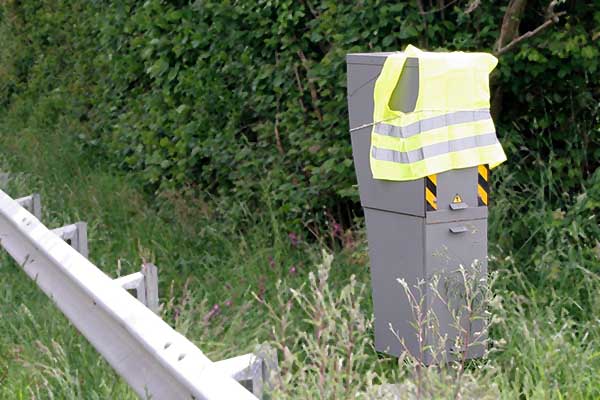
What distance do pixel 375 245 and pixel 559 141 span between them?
1928mm

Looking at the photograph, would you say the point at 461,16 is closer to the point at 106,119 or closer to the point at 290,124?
the point at 290,124

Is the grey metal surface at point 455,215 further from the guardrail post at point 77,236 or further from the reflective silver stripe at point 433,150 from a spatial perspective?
the guardrail post at point 77,236

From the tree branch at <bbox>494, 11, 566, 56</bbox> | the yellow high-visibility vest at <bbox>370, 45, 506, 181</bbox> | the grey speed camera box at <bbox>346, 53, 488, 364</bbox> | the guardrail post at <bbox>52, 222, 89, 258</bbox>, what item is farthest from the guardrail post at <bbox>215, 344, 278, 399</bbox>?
the tree branch at <bbox>494, 11, 566, 56</bbox>

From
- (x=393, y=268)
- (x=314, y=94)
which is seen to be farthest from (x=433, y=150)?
(x=314, y=94)

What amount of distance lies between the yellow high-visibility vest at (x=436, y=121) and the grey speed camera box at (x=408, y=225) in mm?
50

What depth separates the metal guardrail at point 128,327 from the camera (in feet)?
12.9

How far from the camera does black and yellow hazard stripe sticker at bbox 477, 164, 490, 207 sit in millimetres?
5484

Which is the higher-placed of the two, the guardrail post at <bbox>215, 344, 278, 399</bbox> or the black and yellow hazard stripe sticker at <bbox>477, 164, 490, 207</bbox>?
the black and yellow hazard stripe sticker at <bbox>477, 164, 490, 207</bbox>

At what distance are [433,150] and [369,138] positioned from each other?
1.44 feet

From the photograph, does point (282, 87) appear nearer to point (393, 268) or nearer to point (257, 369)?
point (393, 268)

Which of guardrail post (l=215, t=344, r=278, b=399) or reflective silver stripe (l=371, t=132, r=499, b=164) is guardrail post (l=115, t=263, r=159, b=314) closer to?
reflective silver stripe (l=371, t=132, r=499, b=164)

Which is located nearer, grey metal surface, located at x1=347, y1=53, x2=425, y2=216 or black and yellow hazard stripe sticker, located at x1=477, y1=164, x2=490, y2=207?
grey metal surface, located at x1=347, y1=53, x2=425, y2=216

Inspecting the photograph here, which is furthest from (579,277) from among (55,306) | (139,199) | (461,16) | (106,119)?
(106,119)

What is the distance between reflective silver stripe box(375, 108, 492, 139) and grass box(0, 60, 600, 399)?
791mm
